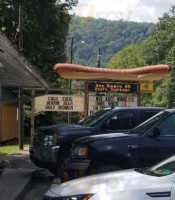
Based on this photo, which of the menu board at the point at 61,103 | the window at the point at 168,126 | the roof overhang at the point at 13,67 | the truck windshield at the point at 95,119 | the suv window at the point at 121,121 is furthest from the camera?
the menu board at the point at 61,103

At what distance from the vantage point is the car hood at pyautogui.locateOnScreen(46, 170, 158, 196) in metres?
4.97

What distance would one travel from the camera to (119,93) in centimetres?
2194

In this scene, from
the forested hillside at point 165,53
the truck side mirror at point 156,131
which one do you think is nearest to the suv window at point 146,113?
the truck side mirror at point 156,131

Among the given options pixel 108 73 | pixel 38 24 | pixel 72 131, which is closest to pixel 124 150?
pixel 72 131

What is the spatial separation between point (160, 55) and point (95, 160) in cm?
4595

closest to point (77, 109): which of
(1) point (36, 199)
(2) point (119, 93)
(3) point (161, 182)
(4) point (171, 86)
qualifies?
(2) point (119, 93)

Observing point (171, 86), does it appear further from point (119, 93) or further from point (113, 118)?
point (113, 118)

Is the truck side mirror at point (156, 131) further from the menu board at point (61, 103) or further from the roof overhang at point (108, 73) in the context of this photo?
the menu board at point (61, 103)

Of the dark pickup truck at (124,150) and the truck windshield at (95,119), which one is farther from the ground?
the truck windshield at (95,119)

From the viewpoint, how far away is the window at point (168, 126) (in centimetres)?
884

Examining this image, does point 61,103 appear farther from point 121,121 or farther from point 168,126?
point 168,126

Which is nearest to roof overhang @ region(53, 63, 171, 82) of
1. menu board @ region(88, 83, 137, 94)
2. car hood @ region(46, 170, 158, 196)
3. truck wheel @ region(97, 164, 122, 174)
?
menu board @ region(88, 83, 137, 94)

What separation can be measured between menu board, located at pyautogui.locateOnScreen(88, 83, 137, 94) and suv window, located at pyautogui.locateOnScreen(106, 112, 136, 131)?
9193mm

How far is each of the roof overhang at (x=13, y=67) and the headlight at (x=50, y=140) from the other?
150 centimetres
